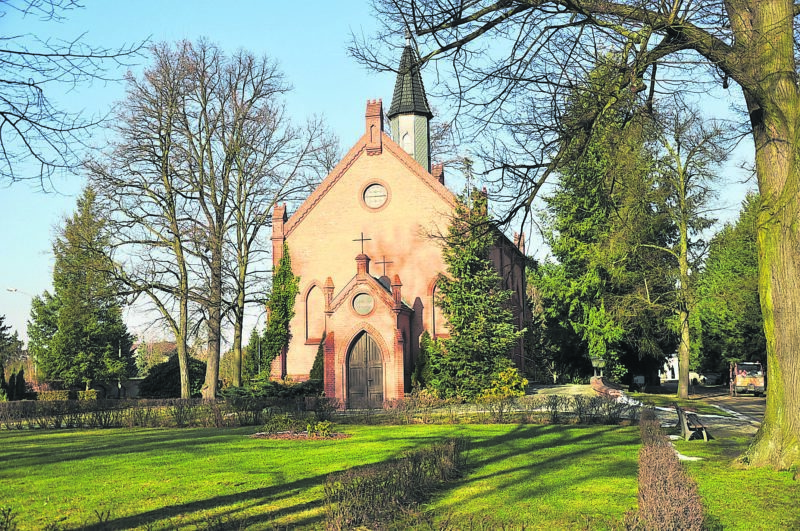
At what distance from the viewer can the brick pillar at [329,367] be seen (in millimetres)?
32469

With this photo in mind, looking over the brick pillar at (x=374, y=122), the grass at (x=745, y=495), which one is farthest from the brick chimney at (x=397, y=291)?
the grass at (x=745, y=495)

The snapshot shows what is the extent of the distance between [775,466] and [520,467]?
4.14 metres

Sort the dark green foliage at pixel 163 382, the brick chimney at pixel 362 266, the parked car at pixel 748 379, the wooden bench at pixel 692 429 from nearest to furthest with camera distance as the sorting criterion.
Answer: the wooden bench at pixel 692 429 → the brick chimney at pixel 362 266 → the parked car at pixel 748 379 → the dark green foliage at pixel 163 382

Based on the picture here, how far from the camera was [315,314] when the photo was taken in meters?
36.1

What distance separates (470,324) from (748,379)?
19.2 metres

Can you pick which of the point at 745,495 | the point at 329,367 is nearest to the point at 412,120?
the point at 329,367

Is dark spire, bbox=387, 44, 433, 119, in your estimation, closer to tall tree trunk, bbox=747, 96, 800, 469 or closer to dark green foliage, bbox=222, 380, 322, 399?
dark green foliage, bbox=222, 380, 322, 399

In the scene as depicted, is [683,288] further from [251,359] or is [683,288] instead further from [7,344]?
[7,344]

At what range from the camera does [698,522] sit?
6.06 metres

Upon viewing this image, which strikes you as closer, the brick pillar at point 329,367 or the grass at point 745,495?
the grass at point 745,495

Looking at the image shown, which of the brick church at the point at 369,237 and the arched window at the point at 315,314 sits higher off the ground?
the brick church at the point at 369,237

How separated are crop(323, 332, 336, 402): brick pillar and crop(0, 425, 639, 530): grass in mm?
12203

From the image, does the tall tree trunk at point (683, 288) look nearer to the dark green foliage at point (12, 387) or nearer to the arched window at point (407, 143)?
the arched window at point (407, 143)

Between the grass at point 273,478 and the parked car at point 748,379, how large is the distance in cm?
2514
